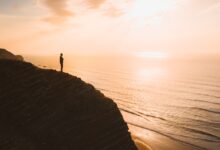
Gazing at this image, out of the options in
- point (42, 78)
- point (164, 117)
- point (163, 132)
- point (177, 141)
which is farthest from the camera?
point (164, 117)

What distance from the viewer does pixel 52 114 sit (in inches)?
986

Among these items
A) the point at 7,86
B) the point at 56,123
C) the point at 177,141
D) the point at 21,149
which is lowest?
the point at 177,141

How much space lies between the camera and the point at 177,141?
1837 inches

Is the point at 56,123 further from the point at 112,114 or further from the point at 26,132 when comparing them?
the point at 112,114

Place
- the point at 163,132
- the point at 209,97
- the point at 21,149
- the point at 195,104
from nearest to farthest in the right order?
the point at 21,149, the point at 163,132, the point at 195,104, the point at 209,97

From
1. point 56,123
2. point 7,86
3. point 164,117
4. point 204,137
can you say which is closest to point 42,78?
point 7,86

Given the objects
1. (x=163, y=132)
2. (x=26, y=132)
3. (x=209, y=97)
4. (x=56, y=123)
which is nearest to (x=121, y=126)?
(x=56, y=123)

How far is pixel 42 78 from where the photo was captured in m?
26.8

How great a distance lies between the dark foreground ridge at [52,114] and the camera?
2348cm

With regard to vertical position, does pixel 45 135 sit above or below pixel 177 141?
above

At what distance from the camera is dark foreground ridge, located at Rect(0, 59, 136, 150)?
2348 cm

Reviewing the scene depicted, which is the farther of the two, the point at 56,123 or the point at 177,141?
the point at 177,141

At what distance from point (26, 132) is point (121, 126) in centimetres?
980

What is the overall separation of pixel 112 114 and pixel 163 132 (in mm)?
26720
